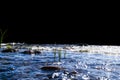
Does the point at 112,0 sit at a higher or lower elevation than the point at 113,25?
higher

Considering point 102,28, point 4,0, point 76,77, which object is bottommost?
point 76,77

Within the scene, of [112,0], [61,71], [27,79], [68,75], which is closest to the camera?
[27,79]

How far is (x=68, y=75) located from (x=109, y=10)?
199ft

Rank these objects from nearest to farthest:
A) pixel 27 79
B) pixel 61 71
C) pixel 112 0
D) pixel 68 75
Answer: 1. pixel 27 79
2. pixel 68 75
3. pixel 61 71
4. pixel 112 0

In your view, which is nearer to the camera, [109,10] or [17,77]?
[17,77]

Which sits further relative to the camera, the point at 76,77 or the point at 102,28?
the point at 102,28

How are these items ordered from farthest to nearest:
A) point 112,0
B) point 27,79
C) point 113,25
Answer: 1. point 112,0
2. point 113,25
3. point 27,79

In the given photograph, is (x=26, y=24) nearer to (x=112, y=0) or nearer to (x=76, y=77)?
(x=112, y=0)

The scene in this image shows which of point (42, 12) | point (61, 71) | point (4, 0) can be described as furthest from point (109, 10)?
point (61, 71)

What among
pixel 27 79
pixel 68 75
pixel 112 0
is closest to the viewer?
pixel 27 79

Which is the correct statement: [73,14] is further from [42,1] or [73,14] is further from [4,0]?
[4,0]

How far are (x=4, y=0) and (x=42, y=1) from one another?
9.40m

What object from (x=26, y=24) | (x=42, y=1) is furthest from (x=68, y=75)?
(x=42, y=1)

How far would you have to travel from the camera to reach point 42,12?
242ft
